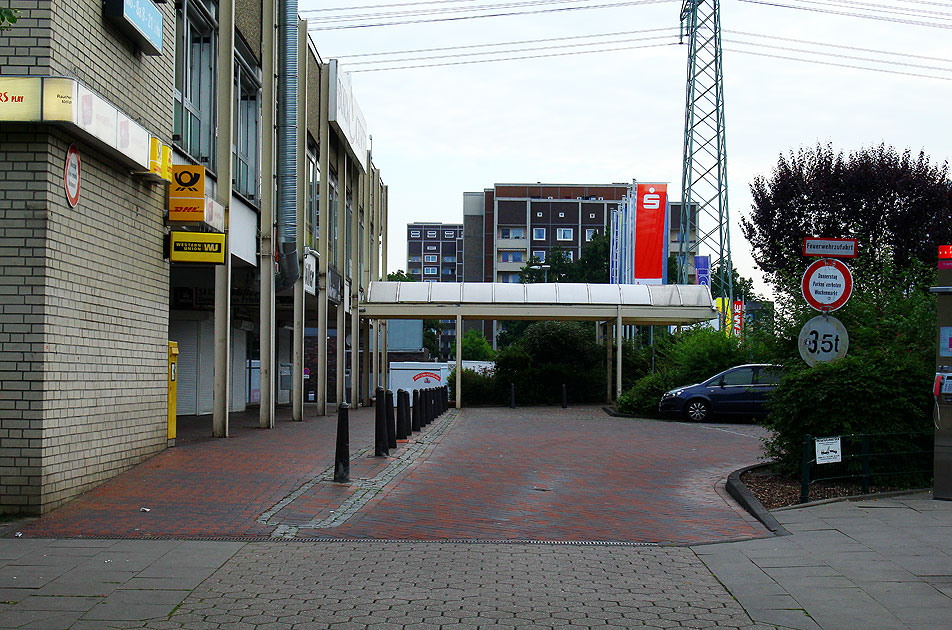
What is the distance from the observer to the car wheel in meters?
25.6

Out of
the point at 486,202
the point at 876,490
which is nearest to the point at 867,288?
the point at 876,490

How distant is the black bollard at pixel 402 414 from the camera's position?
16.4m

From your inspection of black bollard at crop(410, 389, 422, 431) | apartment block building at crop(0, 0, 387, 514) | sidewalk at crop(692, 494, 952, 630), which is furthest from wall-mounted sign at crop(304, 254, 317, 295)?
sidewalk at crop(692, 494, 952, 630)

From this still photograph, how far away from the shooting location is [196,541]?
26.1 feet

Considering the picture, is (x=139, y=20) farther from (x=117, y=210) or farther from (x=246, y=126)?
(x=246, y=126)

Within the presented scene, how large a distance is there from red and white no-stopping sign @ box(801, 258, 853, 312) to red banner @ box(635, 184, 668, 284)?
2520 cm

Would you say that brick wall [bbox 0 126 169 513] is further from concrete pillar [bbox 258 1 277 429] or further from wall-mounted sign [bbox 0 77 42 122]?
concrete pillar [bbox 258 1 277 429]

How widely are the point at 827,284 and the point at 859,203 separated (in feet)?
61.9

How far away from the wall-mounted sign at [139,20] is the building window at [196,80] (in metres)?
3.64

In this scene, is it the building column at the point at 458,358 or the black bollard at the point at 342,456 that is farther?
the building column at the point at 458,358

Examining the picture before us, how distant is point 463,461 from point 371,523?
5.30 m

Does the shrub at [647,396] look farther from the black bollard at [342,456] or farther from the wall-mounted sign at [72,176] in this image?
the wall-mounted sign at [72,176]

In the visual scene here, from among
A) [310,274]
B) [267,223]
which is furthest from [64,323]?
[310,274]

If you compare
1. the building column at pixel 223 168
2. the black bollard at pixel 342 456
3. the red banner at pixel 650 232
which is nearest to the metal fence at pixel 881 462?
the black bollard at pixel 342 456
